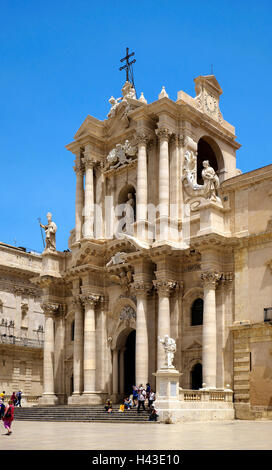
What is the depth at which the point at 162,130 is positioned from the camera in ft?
122

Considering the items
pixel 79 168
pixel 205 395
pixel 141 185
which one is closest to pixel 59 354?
pixel 79 168

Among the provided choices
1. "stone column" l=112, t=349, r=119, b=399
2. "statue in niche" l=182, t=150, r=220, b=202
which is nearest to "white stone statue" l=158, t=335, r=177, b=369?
"statue in niche" l=182, t=150, r=220, b=202

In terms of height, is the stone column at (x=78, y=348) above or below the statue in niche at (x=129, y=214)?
below

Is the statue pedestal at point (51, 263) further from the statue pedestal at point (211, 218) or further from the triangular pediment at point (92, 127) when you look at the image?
the statue pedestal at point (211, 218)

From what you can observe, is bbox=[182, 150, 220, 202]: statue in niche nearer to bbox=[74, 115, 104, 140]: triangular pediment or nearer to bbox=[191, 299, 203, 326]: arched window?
bbox=[191, 299, 203, 326]: arched window

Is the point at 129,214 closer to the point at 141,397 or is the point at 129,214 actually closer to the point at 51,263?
the point at 51,263

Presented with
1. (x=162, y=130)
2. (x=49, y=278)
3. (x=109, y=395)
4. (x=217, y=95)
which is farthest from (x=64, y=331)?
(x=217, y=95)

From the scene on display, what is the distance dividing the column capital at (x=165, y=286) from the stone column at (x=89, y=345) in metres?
5.78

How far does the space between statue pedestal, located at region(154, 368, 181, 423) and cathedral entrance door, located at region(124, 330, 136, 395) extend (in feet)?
37.8

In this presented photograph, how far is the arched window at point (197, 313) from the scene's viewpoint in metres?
34.5

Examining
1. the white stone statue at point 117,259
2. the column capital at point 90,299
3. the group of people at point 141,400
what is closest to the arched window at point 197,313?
the group of people at point 141,400

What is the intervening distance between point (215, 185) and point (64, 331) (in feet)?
50.8

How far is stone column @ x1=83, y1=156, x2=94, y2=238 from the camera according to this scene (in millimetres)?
40625

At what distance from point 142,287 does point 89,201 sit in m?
8.47
